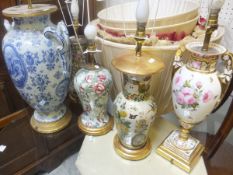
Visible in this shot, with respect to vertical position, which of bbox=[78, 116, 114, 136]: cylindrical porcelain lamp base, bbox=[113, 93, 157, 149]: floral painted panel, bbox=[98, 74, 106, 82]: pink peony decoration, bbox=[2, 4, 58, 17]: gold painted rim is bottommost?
bbox=[78, 116, 114, 136]: cylindrical porcelain lamp base

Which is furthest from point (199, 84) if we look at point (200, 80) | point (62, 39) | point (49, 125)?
point (49, 125)

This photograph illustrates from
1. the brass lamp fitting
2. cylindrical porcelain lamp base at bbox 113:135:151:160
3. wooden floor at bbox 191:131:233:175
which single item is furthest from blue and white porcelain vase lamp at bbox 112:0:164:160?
wooden floor at bbox 191:131:233:175

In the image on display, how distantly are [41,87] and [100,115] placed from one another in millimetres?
195

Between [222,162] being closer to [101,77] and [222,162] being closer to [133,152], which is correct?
[133,152]

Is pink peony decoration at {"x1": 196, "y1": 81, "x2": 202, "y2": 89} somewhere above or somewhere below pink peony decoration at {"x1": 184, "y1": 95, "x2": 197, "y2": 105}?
above

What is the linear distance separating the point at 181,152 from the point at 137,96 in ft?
0.66

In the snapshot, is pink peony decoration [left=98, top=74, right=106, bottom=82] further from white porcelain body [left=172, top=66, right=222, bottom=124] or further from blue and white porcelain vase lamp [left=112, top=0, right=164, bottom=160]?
white porcelain body [left=172, top=66, right=222, bottom=124]

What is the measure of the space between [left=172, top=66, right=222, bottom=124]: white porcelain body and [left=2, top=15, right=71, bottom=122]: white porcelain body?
31cm

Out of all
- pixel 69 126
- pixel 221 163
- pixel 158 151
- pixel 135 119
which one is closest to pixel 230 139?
pixel 221 163

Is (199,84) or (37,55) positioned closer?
(199,84)

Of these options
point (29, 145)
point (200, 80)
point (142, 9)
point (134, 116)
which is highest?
point (142, 9)

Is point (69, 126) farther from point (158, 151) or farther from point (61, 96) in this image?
point (158, 151)

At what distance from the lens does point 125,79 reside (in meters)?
0.49

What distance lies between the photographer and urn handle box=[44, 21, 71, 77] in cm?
54
